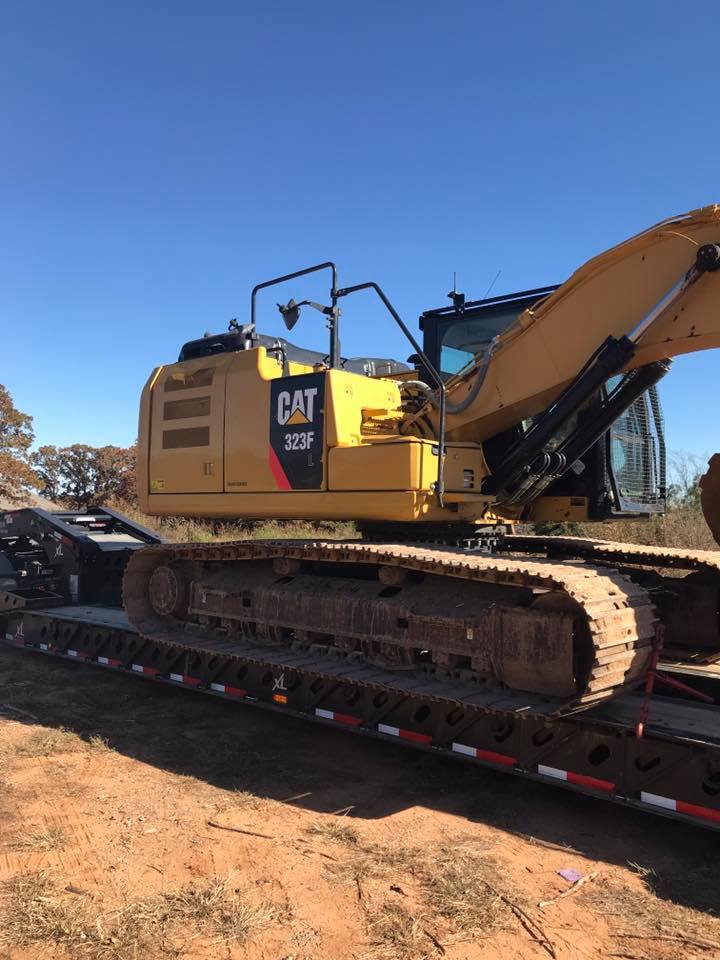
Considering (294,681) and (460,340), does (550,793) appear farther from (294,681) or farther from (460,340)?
(460,340)

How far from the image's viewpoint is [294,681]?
252 inches

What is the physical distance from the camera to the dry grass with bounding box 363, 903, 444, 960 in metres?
3.40

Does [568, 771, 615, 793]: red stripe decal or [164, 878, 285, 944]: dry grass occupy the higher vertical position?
[568, 771, 615, 793]: red stripe decal

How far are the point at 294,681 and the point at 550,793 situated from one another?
2.18 metres

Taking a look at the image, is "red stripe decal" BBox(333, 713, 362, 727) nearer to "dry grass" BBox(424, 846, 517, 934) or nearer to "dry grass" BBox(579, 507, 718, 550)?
"dry grass" BBox(424, 846, 517, 934)

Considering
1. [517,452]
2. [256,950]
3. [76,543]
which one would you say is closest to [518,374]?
[517,452]

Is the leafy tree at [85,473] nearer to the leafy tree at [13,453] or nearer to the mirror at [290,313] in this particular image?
the leafy tree at [13,453]

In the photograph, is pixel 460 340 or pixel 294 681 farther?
pixel 460 340

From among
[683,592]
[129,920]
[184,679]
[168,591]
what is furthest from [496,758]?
[168,591]

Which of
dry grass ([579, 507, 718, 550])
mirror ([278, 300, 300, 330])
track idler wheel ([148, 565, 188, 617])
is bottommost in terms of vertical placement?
track idler wheel ([148, 565, 188, 617])

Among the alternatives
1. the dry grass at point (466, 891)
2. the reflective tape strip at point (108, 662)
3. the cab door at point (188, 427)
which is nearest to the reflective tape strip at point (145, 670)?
the reflective tape strip at point (108, 662)

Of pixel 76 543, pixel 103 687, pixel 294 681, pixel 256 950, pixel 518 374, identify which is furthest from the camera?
pixel 76 543

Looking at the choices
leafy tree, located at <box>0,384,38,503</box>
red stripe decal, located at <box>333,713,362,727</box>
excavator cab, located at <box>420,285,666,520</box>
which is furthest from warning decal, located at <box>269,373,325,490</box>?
leafy tree, located at <box>0,384,38,503</box>

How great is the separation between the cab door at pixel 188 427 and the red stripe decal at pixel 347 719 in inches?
90.4
